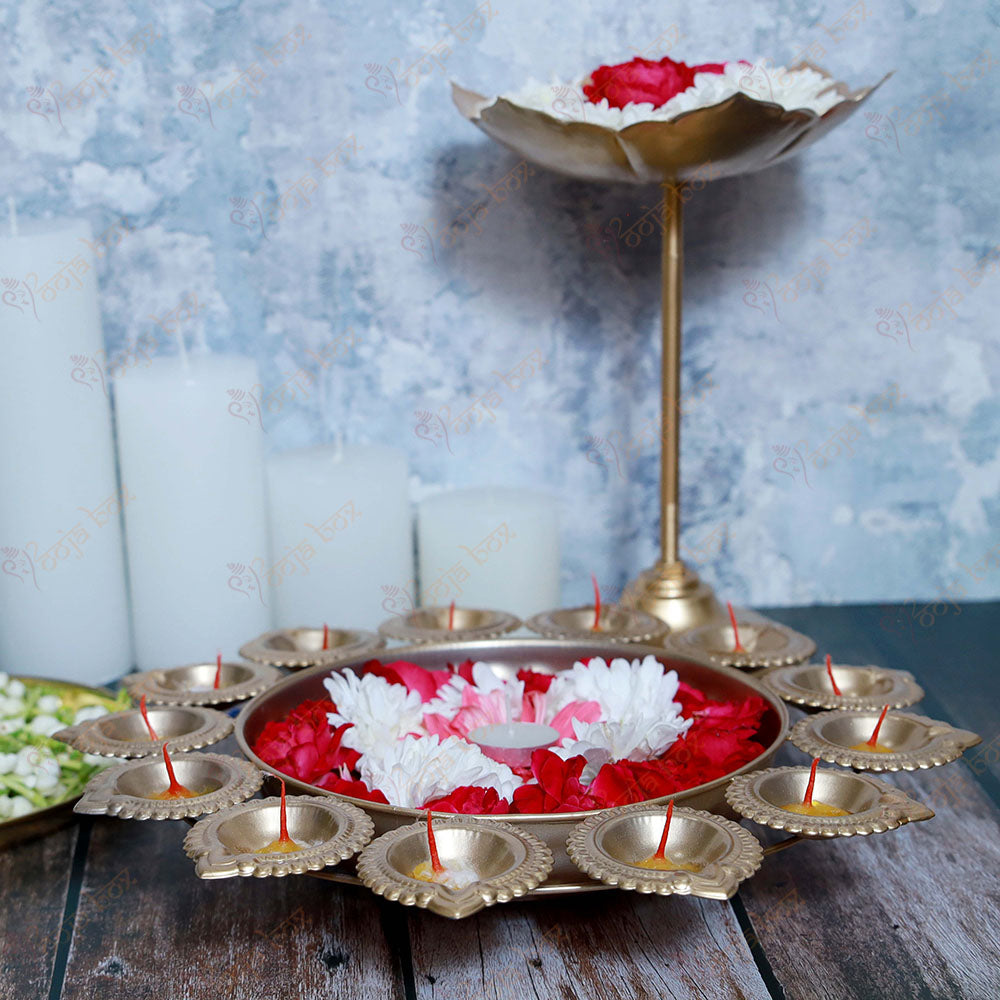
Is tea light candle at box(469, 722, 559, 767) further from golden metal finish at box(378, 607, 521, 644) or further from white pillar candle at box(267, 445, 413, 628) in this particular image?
white pillar candle at box(267, 445, 413, 628)

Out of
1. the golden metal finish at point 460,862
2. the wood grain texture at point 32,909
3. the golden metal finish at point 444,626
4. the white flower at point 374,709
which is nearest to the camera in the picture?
the golden metal finish at point 460,862

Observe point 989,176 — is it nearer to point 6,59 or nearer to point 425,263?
point 425,263

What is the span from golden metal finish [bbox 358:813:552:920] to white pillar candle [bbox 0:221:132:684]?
0.60 meters

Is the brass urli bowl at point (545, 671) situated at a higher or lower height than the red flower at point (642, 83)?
lower

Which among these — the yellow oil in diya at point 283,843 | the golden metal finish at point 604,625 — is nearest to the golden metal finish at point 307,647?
the golden metal finish at point 604,625

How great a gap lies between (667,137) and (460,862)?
2.01 ft

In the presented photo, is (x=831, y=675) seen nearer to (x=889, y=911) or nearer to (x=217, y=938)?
(x=889, y=911)

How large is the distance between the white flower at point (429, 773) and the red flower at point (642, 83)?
55 cm

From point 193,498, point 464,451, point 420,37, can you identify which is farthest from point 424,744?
point 420,37

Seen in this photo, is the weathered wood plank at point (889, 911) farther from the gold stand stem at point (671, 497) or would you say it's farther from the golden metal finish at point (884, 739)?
the gold stand stem at point (671, 497)

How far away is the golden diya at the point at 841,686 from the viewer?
69 centimetres

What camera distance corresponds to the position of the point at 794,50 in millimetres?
1153

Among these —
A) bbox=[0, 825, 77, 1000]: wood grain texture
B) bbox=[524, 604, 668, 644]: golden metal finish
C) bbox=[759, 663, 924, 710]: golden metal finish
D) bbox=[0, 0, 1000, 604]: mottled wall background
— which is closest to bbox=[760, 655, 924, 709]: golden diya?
bbox=[759, 663, 924, 710]: golden metal finish

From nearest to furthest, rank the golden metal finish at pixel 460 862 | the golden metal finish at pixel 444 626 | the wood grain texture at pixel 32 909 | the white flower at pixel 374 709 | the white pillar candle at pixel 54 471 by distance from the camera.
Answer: the golden metal finish at pixel 460 862
the wood grain texture at pixel 32 909
the white flower at pixel 374 709
the golden metal finish at pixel 444 626
the white pillar candle at pixel 54 471
